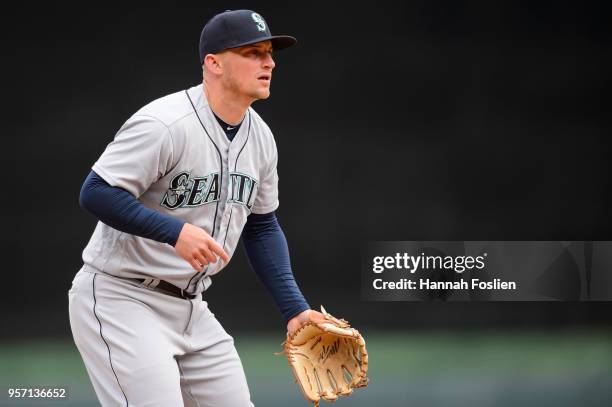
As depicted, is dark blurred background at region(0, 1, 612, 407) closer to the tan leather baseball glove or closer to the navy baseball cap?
the tan leather baseball glove

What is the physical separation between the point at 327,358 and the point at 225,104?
85cm

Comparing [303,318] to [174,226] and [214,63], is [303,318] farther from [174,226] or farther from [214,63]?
[214,63]

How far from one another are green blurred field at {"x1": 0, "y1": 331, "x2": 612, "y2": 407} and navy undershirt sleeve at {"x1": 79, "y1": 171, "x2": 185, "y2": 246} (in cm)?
A: 255

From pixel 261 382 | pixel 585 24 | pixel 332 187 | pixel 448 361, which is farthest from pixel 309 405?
pixel 585 24

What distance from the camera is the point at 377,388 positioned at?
16.7 feet

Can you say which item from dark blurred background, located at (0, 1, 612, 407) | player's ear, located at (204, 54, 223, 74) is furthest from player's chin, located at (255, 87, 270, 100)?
dark blurred background, located at (0, 1, 612, 407)

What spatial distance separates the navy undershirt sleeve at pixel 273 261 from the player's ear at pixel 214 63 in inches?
19.3

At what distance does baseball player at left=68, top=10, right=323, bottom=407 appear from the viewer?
2664 millimetres

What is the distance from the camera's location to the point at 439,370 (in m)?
5.16

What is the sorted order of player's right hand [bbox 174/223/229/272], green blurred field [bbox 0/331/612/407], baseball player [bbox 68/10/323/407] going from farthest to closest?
green blurred field [bbox 0/331/612/407], baseball player [bbox 68/10/323/407], player's right hand [bbox 174/223/229/272]

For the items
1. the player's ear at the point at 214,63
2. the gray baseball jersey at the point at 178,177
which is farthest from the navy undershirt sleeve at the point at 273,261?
the player's ear at the point at 214,63

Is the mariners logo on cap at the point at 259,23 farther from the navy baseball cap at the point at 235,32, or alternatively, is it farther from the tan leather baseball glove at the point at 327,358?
the tan leather baseball glove at the point at 327,358

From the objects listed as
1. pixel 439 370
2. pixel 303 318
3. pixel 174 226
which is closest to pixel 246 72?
pixel 174 226

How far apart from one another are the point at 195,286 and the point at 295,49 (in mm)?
2451
